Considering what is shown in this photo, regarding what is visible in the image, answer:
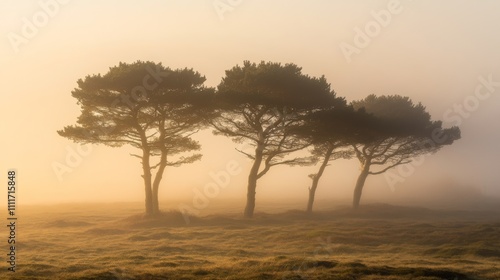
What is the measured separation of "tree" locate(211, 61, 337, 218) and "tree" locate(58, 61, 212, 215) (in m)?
2.73

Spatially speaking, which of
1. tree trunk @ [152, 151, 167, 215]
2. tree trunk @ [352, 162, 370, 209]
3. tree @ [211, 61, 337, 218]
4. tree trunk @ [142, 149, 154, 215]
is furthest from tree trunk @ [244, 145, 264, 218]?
tree trunk @ [352, 162, 370, 209]

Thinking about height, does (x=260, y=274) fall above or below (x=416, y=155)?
below

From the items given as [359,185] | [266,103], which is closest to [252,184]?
[266,103]

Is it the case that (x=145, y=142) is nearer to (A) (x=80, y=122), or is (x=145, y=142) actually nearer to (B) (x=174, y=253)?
(A) (x=80, y=122)

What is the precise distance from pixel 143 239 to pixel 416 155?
44.3 metres

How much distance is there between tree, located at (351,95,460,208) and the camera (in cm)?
6006

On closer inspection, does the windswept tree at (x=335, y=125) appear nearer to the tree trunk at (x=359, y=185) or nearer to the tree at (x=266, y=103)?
the tree at (x=266, y=103)

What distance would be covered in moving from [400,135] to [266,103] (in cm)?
2315

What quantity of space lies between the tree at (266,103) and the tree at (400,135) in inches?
605

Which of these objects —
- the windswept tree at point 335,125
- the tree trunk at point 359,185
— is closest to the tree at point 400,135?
the tree trunk at point 359,185

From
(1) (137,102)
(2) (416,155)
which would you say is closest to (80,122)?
(1) (137,102)

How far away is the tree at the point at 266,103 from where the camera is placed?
1731 inches

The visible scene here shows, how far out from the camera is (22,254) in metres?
25.4

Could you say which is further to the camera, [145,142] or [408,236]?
[145,142]
